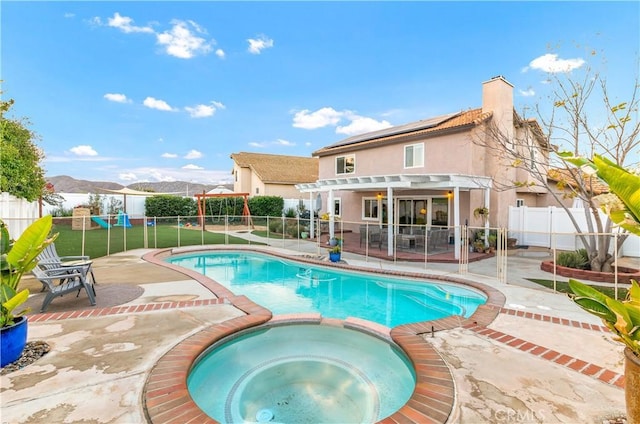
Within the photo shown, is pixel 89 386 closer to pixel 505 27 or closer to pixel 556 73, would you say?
pixel 556 73

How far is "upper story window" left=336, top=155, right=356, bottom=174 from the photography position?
20.1 m

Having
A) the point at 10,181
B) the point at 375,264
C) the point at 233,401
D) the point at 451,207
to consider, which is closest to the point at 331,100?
the point at 451,207

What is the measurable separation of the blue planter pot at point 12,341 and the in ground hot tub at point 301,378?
7.09ft

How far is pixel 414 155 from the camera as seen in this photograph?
16609mm

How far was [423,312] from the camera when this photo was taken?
7.40 m

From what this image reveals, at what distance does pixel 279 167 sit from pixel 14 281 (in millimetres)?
29369

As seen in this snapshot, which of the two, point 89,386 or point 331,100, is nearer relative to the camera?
point 89,386

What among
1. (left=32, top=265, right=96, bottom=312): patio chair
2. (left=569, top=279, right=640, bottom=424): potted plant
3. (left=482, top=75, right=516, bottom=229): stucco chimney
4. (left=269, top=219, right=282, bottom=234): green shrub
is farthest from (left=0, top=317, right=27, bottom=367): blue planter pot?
(left=269, top=219, right=282, bottom=234): green shrub

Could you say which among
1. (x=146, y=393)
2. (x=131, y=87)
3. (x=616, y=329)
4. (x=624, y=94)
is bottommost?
(x=146, y=393)

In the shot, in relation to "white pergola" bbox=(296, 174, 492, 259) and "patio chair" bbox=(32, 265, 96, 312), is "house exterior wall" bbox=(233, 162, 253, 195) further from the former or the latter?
"patio chair" bbox=(32, 265, 96, 312)

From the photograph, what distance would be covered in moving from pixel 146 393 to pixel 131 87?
20.1m

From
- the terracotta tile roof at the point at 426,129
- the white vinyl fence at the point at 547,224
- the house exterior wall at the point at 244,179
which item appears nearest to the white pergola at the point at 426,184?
the white vinyl fence at the point at 547,224

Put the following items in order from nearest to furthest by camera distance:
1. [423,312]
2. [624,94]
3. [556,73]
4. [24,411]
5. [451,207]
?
[24,411] < [423,312] < [624,94] < [556,73] < [451,207]

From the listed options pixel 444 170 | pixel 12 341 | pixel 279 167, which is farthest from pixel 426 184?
pixel 279 167
